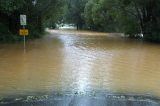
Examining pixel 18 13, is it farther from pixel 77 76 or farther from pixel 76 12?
pixel 76 12

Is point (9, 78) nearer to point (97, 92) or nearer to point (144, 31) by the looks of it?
point (97, 92)

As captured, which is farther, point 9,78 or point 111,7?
point 111,7

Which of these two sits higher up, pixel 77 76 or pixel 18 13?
pixel 18 13

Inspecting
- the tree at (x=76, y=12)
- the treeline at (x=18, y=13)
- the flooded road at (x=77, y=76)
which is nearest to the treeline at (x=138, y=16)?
the treeline at (x=18, y=13)

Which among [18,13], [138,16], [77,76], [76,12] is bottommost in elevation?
[77,76]

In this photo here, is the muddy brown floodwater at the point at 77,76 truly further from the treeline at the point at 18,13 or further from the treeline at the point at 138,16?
the treeline at the point at 138,16

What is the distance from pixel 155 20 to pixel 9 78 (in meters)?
30.6

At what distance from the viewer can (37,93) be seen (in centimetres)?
1228

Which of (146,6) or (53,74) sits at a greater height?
(146,6)

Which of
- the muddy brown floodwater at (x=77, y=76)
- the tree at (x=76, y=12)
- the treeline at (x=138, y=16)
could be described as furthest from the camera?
the tree at (x=76, y=12)

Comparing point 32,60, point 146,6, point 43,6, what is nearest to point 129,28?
point 146,6

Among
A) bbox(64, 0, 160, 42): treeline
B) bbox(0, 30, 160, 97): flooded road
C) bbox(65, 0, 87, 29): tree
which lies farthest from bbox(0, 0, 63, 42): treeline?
bbox(65, 0, 87, 29): tree

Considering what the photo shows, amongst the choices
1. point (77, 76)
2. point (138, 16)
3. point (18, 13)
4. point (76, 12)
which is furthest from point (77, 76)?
point (76, 12)

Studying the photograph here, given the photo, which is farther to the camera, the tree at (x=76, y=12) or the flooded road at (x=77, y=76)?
the tree at (x=76, y=12)
